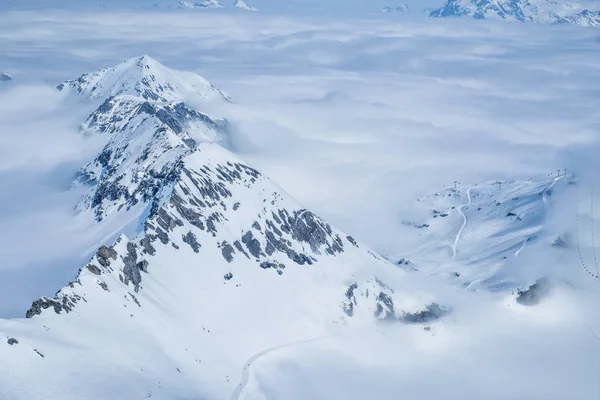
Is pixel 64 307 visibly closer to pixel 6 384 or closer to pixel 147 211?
pixel 6 384

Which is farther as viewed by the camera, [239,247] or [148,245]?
[239,247]

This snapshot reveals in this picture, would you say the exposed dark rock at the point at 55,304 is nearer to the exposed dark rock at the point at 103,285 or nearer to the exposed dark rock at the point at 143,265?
the exposed dark rock at the point at 103,285

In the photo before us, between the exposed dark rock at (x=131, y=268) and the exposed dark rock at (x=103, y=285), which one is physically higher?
the exposed dark rock at (x=103, y=285)

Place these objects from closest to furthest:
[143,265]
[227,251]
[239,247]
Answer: [143,265], [227,251], [239,247]

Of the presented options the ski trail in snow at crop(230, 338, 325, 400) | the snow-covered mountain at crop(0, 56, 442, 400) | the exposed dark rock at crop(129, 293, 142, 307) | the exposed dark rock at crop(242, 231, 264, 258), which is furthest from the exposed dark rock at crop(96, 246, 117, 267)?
the exposed dark rock at crop(242, 231, 264, 258)

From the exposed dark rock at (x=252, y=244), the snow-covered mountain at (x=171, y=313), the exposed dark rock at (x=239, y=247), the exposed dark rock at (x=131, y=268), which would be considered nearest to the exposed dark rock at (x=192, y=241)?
the snow-covered mountain at (x=171, y=313)

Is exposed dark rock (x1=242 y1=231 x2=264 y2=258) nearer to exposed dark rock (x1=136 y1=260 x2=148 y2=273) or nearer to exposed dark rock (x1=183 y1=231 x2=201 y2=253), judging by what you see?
exposed dark rock (x1=183 y1=231 x2=201 y2=253)

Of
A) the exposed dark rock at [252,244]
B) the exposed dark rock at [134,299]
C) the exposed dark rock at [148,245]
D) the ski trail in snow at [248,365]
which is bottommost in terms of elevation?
the ski trail in snow at [248,365]

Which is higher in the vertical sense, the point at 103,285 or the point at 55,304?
the point at 55,304

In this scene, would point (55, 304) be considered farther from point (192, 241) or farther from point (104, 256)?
point (192, 241)

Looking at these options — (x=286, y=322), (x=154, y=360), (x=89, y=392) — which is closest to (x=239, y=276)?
(x=286, y=322)

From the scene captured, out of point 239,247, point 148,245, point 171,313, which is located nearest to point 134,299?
point 171,313

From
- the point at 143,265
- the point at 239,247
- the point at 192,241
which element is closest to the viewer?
the point at 143,265
